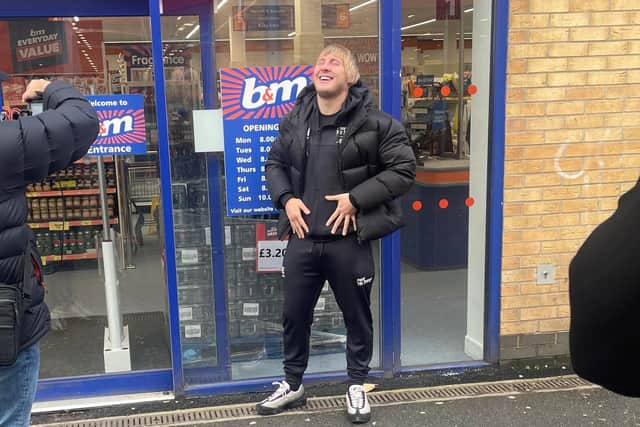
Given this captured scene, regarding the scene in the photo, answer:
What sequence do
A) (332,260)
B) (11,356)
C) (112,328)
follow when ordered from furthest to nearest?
(112,328), (332,260), (11,356)

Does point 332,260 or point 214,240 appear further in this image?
point 214,240

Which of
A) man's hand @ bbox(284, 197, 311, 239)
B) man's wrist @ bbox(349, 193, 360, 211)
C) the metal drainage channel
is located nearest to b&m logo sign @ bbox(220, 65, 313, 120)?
man's hand @ bbox(284, 197, 311, 239)

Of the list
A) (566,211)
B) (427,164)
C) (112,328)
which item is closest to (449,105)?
(427,164)

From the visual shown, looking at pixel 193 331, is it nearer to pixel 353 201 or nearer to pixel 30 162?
pixel 353 201

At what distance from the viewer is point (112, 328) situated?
382cm

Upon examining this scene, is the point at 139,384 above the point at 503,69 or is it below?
below

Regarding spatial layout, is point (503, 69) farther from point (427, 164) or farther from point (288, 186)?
point (288, 186)

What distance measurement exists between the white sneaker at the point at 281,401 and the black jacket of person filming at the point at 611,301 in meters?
2.40

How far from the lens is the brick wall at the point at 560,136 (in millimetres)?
3748

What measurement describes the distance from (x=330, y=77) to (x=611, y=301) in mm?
2246

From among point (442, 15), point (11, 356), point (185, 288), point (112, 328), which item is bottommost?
point (112, 328)

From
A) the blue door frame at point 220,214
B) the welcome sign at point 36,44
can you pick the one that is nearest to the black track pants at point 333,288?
the blue door frame at point 220,214

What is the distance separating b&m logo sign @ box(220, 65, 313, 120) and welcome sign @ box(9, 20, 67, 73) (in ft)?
3.33

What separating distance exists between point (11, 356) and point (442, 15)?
3.25m
